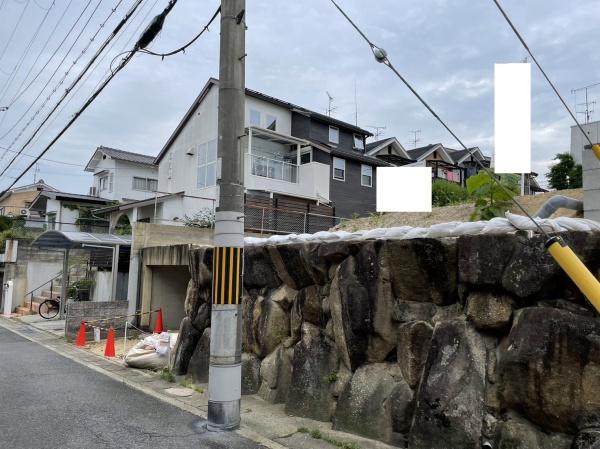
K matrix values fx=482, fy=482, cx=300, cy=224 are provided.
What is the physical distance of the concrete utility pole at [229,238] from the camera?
5.94 meters

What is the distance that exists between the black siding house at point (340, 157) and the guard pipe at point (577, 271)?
2225 cm

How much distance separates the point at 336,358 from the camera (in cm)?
621

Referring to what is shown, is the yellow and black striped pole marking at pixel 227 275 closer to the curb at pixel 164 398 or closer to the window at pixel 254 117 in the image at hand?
the curb at pixel 164 398

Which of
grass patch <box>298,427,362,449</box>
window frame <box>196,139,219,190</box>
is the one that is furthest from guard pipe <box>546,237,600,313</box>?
window frame <box>196,139,219,190</box>

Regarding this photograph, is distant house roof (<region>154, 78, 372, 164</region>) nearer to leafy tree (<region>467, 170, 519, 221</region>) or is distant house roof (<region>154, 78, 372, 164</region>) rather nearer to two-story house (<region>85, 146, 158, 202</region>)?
two-story house (<region>85, 146, 158, 202</region>)

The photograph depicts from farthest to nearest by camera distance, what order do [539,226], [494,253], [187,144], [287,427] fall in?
[187,144] < [287,427] < [494,253] < [539,226]

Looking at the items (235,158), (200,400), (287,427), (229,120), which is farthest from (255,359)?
(229,120)

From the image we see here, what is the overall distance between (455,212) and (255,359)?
5672 mm

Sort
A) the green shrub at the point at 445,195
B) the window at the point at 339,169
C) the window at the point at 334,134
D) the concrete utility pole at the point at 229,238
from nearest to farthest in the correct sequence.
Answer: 1. the concrete utility pole at the point at 229,238
2. the green shrub at the point at 445,195
3. the window at the point at 339,169
4. the window at the point at 334,134

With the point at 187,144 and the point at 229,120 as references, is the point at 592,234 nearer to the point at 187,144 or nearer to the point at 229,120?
the point at 229,120

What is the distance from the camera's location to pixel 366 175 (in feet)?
94.1

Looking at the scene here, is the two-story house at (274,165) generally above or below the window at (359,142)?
below

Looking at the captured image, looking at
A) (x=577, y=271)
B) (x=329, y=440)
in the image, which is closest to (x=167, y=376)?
(x=329, y=440)


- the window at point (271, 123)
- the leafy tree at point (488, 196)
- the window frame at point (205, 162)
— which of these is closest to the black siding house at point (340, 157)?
the window at point (271, 123)
